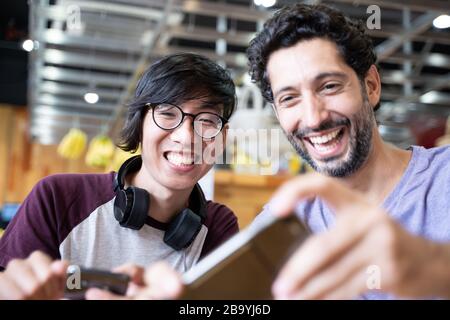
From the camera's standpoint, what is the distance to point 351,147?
104cm

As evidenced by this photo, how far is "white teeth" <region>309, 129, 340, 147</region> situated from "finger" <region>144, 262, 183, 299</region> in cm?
57

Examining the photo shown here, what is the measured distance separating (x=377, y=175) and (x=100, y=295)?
0.71m

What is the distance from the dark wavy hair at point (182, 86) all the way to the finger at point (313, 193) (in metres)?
0.71

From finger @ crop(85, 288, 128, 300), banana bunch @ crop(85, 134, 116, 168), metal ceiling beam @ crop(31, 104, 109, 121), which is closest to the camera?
finger @ crop(85, 288, 128, 300)

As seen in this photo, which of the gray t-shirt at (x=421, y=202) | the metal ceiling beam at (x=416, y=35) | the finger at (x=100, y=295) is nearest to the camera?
the finger at (x=100, y=295)

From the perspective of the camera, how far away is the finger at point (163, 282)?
0.50 m

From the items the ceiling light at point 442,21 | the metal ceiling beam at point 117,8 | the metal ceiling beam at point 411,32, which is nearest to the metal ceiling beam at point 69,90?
the metal ceiling beam at point 117,8

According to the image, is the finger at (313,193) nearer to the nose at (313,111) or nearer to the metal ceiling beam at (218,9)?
the nose at (313,111)

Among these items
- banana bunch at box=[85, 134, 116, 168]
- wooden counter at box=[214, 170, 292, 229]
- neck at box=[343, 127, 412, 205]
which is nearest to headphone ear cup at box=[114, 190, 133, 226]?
neck at box=[343, 127, 412, 205]

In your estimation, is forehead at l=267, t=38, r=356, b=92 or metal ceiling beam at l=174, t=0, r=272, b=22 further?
metal ceiling beam at l=174, t=0, r=272, b=22

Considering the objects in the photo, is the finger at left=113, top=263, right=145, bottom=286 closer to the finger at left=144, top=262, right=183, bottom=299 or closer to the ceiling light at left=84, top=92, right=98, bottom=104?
the finger at left=144, top=262, right=183, bottom=299

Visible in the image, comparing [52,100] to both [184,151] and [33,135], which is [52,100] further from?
[184,151]

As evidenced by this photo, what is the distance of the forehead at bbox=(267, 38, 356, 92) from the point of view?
Answer: 1.02 meters

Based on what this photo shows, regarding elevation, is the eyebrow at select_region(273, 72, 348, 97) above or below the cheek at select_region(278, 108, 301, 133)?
above
